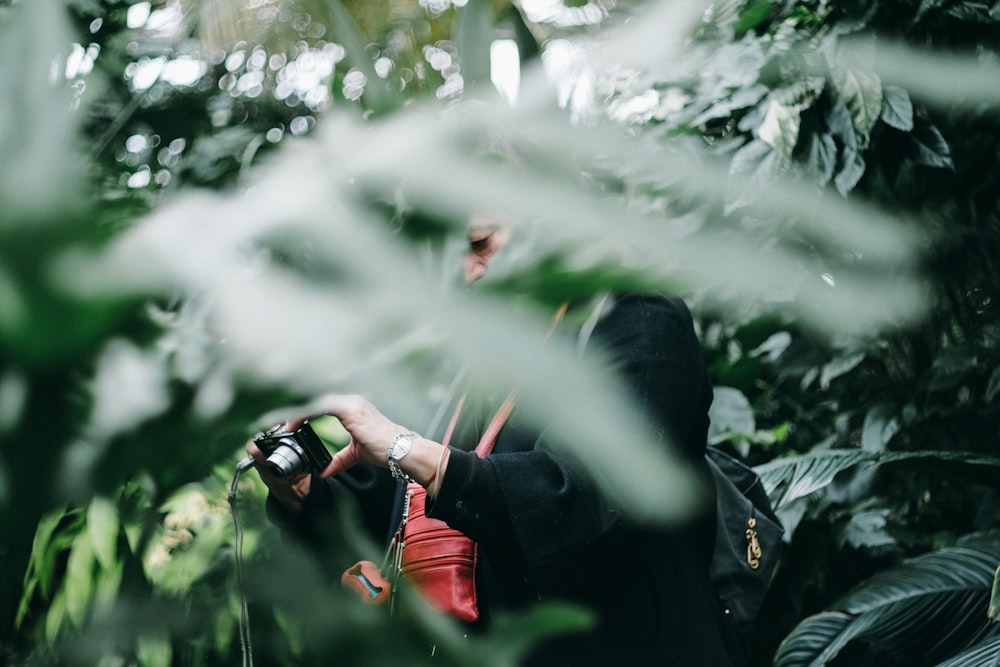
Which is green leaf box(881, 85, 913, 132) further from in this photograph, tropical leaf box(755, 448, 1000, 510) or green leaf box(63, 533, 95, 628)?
green leaf box(63, 533, 95, 628)

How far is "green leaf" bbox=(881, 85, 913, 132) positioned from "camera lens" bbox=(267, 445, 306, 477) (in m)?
1.34

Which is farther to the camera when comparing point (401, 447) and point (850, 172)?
point (850, 172)

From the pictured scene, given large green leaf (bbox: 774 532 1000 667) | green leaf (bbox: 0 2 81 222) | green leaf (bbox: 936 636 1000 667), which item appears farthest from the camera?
large green leaf (bbox: 774 532 1000 667)

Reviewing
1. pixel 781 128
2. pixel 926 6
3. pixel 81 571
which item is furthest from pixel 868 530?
pixel 81 571

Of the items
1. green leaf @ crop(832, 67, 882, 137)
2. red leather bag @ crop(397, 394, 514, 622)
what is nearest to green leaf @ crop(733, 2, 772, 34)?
green leaf @ crop(832, 67, 882, 137)

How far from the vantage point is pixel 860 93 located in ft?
5.50

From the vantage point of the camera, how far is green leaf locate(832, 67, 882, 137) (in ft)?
5.44

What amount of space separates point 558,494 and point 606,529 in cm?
6

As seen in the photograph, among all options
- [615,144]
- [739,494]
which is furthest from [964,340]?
[615,144]

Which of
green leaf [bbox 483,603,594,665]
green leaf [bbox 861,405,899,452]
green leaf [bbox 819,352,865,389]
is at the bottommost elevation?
green leaf [bbox 861,405,899,452]

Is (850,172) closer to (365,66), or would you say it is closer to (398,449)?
(398,449)

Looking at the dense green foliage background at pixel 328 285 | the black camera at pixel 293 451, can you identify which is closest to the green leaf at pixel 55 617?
the dense green foliage background at pixel 328 285

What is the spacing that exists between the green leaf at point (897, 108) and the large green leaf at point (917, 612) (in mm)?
753

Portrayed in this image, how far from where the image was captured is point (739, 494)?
3.94ft
